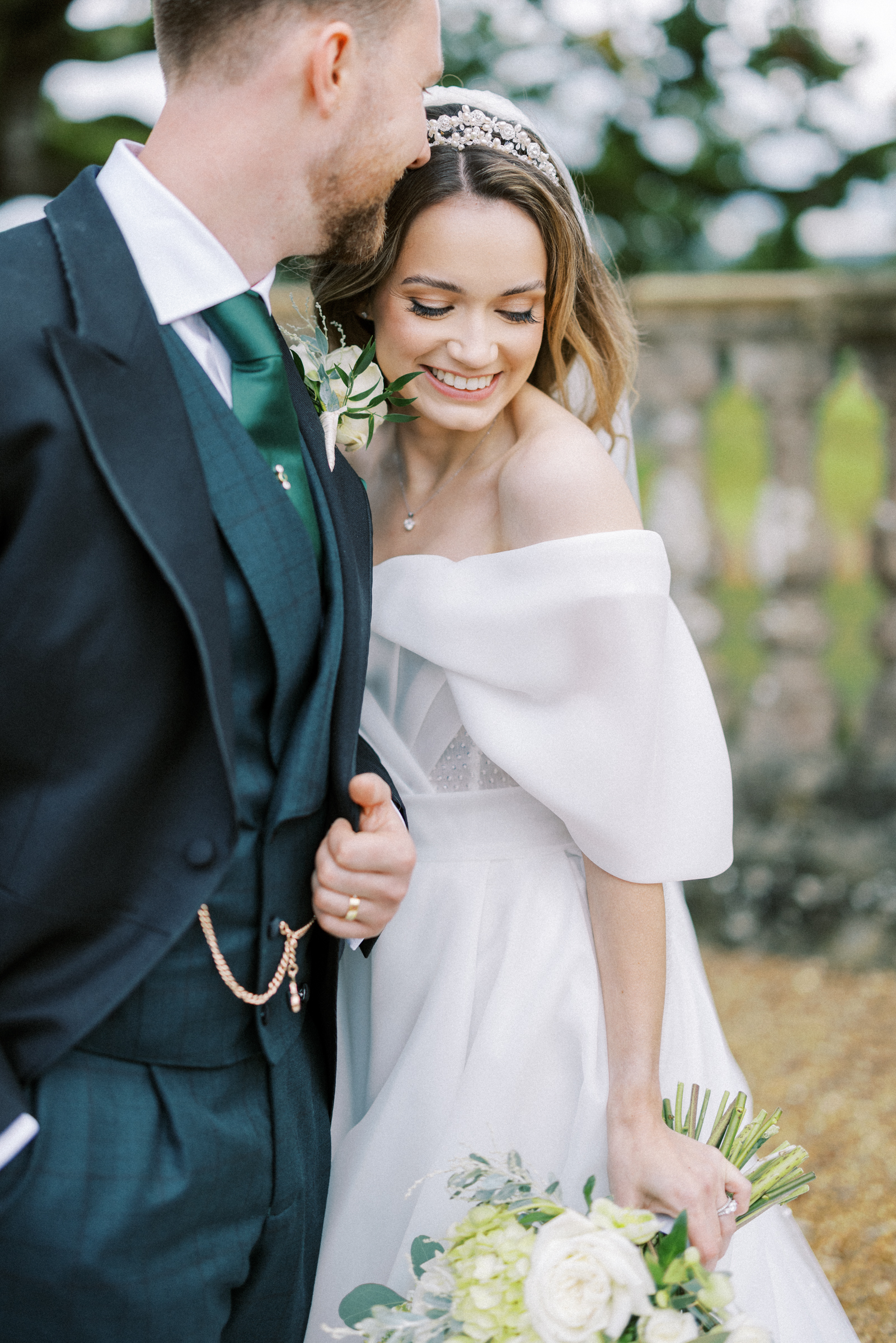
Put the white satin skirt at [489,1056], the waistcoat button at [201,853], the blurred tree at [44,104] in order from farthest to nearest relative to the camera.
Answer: the blurred tree at [44,104], the white satin skirt at [489,1056], the waistcoat button at [201,853]

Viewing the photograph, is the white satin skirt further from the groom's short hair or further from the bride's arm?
the groom's short hair

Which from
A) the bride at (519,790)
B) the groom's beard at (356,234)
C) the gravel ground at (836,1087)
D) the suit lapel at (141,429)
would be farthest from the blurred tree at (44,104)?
the suit lapel at (141,429)

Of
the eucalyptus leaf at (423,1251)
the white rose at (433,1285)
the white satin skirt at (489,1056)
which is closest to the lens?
the white rose at (433,1285)

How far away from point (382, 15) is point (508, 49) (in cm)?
736

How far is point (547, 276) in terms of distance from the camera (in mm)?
2139

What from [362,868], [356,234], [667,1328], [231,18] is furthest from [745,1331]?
[231,18]

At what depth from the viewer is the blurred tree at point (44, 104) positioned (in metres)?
6.63

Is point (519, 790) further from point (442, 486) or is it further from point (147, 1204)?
point (147, 1204)

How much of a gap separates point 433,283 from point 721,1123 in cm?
148

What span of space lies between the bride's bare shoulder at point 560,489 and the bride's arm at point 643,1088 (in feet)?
1.87

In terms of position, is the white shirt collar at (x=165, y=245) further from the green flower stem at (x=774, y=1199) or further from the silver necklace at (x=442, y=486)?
the green flower stem at (x=774, y=1199)

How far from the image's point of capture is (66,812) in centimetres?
142

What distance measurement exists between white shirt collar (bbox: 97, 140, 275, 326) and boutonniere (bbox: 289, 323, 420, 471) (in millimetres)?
330

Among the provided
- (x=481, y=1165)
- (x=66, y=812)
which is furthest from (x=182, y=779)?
(x=481, y=1165)
